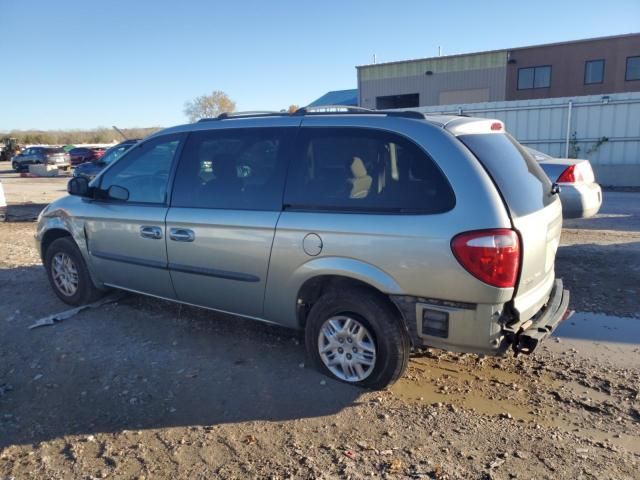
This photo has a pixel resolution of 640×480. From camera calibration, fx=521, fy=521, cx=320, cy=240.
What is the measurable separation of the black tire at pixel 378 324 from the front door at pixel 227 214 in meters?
0.60

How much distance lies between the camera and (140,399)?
3.62 m

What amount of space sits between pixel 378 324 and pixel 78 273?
134 inches

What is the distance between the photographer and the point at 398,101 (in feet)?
133

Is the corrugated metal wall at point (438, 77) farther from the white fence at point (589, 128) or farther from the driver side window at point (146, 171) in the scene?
the driver side window at point (146, 171)

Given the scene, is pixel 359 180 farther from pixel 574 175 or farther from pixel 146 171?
pixel 574 175

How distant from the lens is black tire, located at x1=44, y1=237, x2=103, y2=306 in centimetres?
526

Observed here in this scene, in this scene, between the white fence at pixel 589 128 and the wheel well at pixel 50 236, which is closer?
the wheel well at pixel 50 236

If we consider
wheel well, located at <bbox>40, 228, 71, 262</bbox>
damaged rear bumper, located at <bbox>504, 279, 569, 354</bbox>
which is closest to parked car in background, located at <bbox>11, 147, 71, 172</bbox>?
wheel well, located at <bbox>40, 228, 71, 262</bbox>

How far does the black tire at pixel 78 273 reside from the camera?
17.3 feet

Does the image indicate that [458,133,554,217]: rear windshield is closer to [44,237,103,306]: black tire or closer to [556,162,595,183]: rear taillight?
[44,237,103,306]: black tire

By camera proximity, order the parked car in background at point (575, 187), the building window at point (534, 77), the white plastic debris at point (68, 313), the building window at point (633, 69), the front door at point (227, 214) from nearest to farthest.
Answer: the front door at point (227, 214), the white plastic debris at point (68, 313), the parked car in background at point (575, 187), the building window at point (633, 69), the building window at point (534, 77)

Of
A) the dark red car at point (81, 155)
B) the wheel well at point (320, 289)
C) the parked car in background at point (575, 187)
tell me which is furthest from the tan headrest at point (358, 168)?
the dark red car at point (81, 155)

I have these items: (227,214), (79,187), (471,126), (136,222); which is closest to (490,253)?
(471,126)

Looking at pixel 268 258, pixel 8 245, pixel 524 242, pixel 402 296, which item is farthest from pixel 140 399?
pixel 8 245
